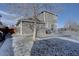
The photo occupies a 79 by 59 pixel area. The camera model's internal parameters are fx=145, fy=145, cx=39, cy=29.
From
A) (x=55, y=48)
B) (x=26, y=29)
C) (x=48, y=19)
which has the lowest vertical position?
(x=55, y=48)

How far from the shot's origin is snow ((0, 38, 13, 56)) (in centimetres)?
146

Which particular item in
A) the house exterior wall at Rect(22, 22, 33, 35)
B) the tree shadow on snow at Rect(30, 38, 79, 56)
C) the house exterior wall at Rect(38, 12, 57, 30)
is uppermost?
the house exterior wall at Rect(38, 12, 57, 30)

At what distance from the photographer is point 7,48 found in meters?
1.46

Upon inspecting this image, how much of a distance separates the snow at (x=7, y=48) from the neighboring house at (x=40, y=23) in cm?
13

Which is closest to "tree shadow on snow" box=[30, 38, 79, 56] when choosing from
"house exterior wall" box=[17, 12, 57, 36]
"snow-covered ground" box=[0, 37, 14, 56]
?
"house exterior wall" box=[17, 12, 57, 36]

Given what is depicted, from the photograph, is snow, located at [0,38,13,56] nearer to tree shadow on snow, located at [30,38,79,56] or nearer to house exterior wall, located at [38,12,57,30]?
tree shadow on snow, located at [30,38,79,56]

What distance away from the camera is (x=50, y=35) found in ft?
4.83

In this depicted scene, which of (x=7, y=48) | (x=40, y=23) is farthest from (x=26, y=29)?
(x=7, y=48)

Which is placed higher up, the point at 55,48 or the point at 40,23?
the point at 40,23

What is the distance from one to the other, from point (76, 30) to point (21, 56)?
0.61 meters

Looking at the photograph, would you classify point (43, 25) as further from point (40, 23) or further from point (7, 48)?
point (7, 48)

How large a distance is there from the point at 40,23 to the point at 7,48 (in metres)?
0.42

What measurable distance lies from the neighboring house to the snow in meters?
0.13

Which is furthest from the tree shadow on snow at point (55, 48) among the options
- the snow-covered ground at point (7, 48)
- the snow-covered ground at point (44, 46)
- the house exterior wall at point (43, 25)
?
the snow-covered ground at point (7, 48)
